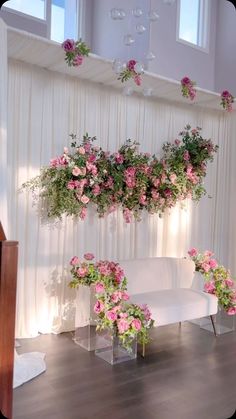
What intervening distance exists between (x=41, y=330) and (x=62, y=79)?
8.47 feet

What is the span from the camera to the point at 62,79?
4176 mm

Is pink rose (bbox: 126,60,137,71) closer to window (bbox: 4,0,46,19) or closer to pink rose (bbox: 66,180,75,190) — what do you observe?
pink rose (bbox: 66,180,75,190)

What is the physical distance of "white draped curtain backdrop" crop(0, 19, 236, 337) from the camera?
3908 mm

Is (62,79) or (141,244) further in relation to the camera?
(141,244)

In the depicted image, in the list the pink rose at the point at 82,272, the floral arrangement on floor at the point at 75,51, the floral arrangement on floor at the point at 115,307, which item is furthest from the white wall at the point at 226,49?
the pink rose at the point at 82,272

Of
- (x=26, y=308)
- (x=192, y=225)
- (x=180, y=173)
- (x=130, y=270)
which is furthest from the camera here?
(x=192, y=225)

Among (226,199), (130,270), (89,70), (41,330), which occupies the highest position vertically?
(89,70)

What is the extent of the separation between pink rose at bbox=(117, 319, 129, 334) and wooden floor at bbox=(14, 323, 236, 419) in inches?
12.3

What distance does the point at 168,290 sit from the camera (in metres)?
4.45

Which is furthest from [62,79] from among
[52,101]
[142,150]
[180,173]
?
[180,173]

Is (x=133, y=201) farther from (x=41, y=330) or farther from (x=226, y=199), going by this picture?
(x=226, y=199)

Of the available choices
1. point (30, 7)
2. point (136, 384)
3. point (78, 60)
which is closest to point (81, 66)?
point (78, 60)

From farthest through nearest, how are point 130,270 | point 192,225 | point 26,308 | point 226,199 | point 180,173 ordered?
point 226,199 < point 192,225 < point 180,173 < point 130,270 < point 26,308

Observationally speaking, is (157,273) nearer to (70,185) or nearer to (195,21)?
(70,185)
